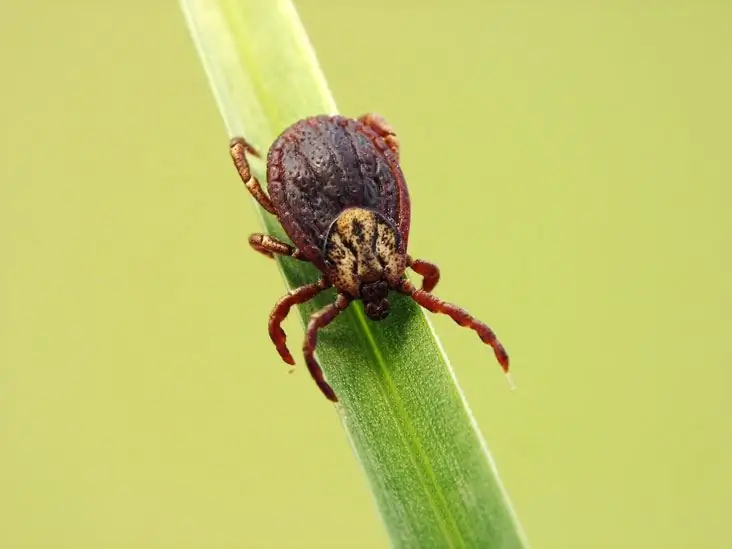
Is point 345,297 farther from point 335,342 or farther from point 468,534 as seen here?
point 468,534

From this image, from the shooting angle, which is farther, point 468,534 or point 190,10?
point 190,10

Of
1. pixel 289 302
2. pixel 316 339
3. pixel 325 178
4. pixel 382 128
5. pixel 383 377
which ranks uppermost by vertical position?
pixel 382 128

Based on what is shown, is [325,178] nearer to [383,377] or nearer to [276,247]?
[276,247]

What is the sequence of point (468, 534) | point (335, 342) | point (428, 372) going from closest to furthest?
point (468, 534) < point (428, 372) < point (335, 342)

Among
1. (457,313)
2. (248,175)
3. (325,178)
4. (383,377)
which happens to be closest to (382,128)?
(325,178)

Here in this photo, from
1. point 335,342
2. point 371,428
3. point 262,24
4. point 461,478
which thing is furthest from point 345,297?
point 262,24

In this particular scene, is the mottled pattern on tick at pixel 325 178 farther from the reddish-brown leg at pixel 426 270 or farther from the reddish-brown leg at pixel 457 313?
the reddish-brown leg at pixel 457 313

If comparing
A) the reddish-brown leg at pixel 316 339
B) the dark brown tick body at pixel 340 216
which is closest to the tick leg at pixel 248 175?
the dark brown tick body at pixel 340 216
